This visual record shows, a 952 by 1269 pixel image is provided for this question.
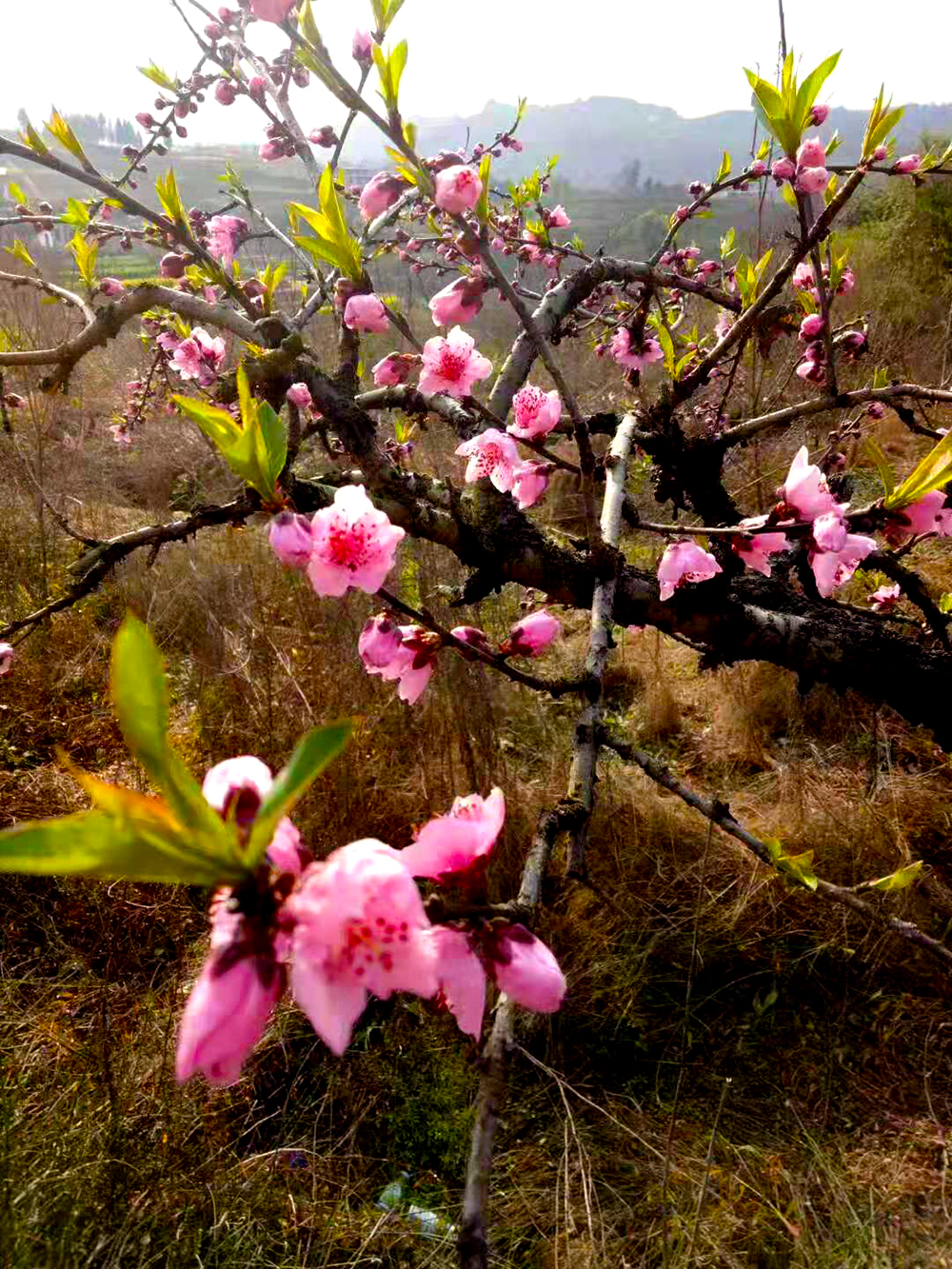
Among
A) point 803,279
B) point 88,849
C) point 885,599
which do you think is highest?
point 803,279

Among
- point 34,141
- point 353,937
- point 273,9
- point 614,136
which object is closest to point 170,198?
point 273,9

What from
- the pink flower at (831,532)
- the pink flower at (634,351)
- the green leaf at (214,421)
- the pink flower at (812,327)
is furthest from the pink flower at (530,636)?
the pink flower at (634,351)

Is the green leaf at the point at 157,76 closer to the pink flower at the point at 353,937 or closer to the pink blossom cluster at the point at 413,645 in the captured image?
the pink blossom cluster at the point at 413,645

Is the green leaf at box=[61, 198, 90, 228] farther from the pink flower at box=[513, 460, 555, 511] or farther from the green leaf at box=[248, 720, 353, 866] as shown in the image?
the green leaf at box=[248, 720, 353, 866]

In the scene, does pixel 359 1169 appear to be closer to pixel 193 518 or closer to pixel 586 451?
pixel 193 518

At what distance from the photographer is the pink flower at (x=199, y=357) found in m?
2.03

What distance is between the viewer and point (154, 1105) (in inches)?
67.9

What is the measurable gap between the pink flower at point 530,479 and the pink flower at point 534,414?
1.9 inches

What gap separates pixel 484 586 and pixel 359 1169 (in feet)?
4.93

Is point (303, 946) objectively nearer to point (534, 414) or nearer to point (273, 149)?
point (534, 414)

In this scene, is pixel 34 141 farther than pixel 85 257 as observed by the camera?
No

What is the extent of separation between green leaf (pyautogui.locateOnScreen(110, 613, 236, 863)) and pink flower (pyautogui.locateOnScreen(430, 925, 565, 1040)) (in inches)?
8.5

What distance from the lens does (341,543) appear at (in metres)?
0.86

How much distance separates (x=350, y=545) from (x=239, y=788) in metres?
0.44
